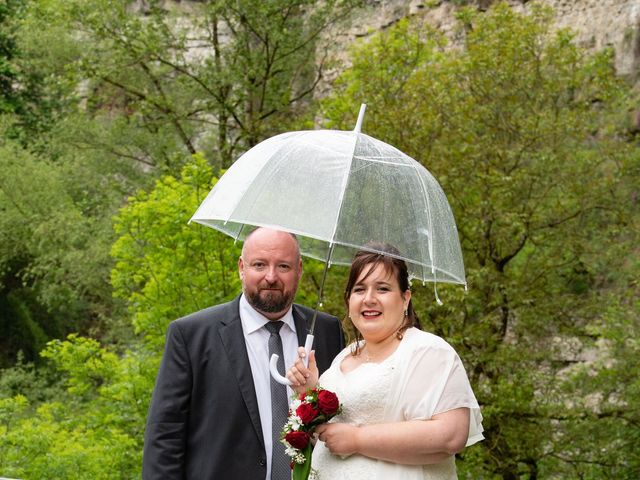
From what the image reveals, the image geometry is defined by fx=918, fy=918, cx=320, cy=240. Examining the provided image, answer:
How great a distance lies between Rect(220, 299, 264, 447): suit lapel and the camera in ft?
11.0

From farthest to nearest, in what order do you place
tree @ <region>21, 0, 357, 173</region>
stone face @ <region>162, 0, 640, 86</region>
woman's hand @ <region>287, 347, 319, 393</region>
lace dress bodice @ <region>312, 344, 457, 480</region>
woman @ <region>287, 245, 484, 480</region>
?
stone face @ <region>162, 0, 640, 86</region> < tree @ <region>21, 0, 357, 173</region> < woman's hand @ <region>287, 347, 319, 393</region> < lace dress bodice @ <region>312, 344, 457, 480</region> < woman @ <region>287, 245, 484, 480</region>

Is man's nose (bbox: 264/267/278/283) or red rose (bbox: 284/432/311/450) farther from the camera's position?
man's nose (bbox: 264/267/278/283)

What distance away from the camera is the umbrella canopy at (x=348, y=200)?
2.98 meters

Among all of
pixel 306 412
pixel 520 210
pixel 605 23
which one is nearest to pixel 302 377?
pixel 306 412

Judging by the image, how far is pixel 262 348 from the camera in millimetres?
3482

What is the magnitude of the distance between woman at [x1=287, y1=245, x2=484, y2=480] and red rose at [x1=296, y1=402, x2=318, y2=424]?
6cm

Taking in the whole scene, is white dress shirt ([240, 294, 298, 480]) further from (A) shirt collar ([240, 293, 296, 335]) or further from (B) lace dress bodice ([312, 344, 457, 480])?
(B) lace dress bodice ([312, 344, 457, 480])

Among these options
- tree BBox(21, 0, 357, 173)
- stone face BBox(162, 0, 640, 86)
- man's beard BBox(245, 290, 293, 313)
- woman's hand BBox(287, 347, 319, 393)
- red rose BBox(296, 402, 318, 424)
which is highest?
stone face BBox(162, 0, 640, 86)

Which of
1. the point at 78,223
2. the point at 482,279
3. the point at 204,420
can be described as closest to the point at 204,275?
the point at 482,279

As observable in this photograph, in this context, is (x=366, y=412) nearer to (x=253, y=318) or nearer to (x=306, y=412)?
(x=306, y=412)

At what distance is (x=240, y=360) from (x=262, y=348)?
11cm

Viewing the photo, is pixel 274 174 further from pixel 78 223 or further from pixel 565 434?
pixel 78 223

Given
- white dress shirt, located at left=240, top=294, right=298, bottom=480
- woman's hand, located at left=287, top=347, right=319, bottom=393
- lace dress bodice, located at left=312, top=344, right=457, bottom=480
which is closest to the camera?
lace dress bodice, located at left=312, top=344, right=457, bottom=480

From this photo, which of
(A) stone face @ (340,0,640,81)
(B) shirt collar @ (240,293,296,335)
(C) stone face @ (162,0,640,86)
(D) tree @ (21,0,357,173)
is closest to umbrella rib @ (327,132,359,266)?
(B) shirt collar @ (240,293,296,335)
